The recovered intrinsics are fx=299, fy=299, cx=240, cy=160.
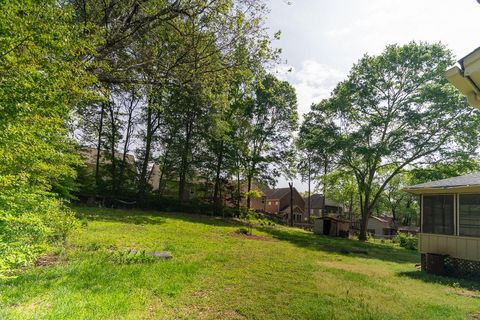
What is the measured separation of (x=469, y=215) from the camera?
34.7 feet

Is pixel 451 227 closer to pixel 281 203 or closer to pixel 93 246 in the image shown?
pixel 93 246

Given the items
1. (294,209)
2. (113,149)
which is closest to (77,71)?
(113,149)

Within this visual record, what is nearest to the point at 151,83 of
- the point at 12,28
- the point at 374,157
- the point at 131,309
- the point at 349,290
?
the point at 12,28

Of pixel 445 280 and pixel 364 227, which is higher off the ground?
pixel 364 227

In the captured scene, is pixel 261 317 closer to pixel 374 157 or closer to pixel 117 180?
pixel 374 157

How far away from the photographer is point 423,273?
10508 millimetres

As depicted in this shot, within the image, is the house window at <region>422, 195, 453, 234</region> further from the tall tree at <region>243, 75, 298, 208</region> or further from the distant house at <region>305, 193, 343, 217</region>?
the distant house at <region>305, 193, 343, 217</region>

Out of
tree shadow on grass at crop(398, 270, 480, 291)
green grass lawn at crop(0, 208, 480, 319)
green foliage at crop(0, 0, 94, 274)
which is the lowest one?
tree shadow on grass at crop(398, 270, 480, 291)

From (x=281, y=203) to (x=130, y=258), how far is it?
44004mm

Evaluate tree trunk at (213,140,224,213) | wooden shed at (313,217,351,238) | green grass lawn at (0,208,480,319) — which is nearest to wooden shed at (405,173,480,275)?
green grass lawn at (0,208,480,319)

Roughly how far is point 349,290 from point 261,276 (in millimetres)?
2119

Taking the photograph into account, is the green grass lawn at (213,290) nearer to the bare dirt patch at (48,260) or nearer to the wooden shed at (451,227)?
the bare dirt patch at (48,260)

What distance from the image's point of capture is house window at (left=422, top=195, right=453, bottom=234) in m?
11.2

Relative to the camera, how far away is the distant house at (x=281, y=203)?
1960 inches
